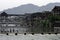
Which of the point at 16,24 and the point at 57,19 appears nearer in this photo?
the point at 57,19

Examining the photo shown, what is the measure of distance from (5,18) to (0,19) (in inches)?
104

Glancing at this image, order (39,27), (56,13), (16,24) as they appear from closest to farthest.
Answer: (39,27)
(56,13)
(16,24)

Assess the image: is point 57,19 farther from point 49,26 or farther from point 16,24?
point 16,24

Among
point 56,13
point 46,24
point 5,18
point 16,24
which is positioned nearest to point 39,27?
point 46,24

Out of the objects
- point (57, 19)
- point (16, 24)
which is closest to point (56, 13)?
point (57, 19)

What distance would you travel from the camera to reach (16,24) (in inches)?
4483

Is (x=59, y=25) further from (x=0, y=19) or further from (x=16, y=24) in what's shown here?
(x=0, y=19)

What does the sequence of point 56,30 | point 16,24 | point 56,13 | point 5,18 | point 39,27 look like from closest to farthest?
point 56,30 < point 39,27 < point 56,13 < point 16,24 < point 5,18

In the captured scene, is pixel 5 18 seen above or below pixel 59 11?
below

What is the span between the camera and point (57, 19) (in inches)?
3068

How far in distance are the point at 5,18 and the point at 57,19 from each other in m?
50.9

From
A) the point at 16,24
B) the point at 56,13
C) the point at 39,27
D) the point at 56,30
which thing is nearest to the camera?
the point at 56,30

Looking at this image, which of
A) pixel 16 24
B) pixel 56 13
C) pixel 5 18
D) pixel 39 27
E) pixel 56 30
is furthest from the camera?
pixel 5 18

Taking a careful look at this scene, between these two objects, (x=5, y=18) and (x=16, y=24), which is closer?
(x=16, y=24)
